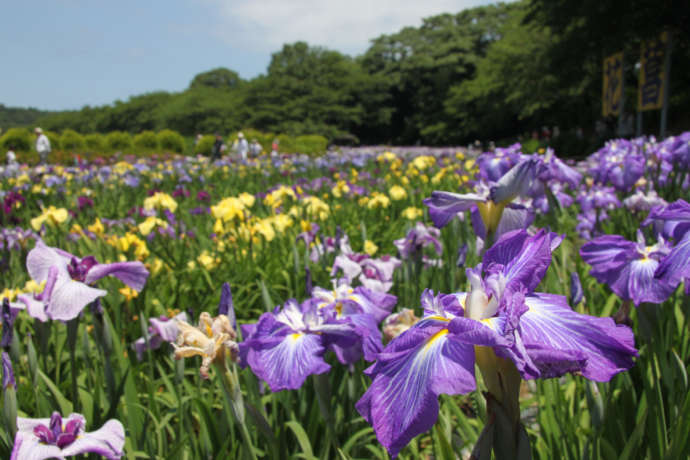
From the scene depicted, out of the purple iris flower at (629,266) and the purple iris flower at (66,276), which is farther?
the purple iris flower at (66,276)

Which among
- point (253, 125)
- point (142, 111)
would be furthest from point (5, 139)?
point (142, 111)

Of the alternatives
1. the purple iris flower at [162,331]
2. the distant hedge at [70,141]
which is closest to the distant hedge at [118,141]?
the distant hedge at [70,141]

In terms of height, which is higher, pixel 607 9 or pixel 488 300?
pixel 607 9

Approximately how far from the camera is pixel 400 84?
45.7 m

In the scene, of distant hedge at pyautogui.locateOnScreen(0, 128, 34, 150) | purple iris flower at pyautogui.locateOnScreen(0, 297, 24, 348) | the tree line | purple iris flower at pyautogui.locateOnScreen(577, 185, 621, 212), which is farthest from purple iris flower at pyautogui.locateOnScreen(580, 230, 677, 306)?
distant hedge at pyautogui.locateOnScreen(0, 128, 34, 150)

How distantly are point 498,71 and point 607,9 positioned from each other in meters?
14.0

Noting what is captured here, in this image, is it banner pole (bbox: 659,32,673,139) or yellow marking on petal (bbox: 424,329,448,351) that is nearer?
yellow marking on petal (bbox: 424,329,448,351)

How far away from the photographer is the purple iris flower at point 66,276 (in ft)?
4.37

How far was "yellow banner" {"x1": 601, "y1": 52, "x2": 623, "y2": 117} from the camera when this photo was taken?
49.2 ft

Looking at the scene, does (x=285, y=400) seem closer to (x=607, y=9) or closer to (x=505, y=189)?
(x=505, y=189)

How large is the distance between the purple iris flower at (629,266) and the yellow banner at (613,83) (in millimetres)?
15931

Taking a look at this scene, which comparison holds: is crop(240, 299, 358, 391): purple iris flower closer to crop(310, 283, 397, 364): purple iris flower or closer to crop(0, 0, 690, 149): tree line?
crop(310, 283, 397, 364): purple iris flower

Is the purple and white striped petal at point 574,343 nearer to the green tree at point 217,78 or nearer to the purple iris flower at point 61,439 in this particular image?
the purple iris flower at point 61,439

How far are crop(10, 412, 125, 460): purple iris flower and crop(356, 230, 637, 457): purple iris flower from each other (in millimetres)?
728
